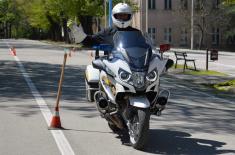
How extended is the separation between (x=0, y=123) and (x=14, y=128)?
0.56 meters

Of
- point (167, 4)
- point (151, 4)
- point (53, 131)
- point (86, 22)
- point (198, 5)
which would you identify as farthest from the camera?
point (167, 4)

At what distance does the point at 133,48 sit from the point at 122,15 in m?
0.88

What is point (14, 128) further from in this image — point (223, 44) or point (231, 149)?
point (223, 44)

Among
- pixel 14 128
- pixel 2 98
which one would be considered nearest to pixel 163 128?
pixel 14 128

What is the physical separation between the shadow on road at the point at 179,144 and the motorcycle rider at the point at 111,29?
1.18m

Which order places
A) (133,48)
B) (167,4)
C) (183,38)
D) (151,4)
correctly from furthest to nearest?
(183,38)
(167,4)
(151,4)
(133,48)

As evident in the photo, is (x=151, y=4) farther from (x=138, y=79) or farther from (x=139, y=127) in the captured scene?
(x=139, y=127)

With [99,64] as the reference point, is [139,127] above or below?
below

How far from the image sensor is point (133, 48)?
310 inches

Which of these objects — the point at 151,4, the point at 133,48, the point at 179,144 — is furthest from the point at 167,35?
the point at 133,48

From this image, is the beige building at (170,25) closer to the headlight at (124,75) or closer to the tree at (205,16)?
the tree at (205,16)

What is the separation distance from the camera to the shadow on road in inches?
304

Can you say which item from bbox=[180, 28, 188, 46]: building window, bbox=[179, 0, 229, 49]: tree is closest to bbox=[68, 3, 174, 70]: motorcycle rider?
bbox=[179, 0, 229, 49]: tree

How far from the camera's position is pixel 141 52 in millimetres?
7836
